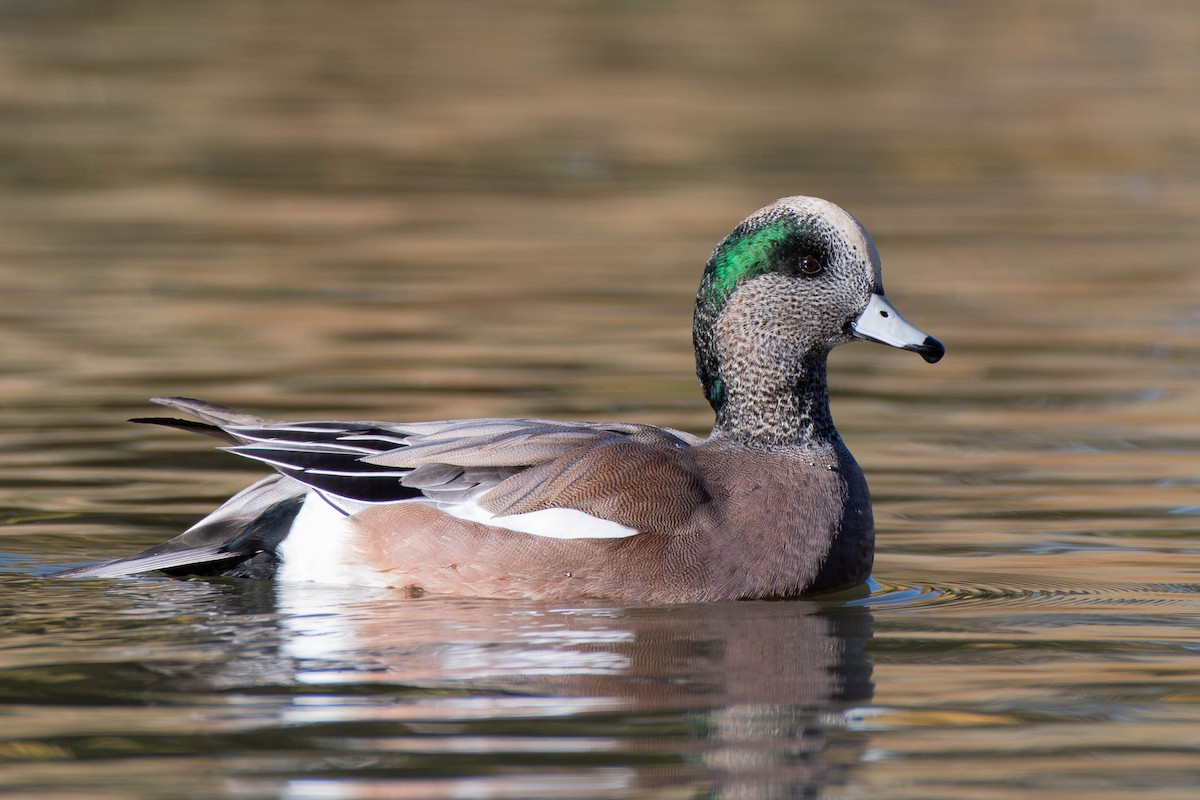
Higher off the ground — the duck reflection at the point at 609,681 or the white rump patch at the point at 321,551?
the white rump patch at the point at 321,551

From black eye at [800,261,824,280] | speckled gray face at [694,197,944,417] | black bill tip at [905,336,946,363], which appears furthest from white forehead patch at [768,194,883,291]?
black bill tip at [905,336,946,363]

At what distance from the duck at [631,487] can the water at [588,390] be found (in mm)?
115

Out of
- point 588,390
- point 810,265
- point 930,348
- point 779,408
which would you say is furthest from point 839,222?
point 588,390

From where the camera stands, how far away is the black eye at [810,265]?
665cm

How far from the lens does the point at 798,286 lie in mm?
6652

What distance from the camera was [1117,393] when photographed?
31.4 feet

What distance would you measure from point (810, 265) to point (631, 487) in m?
0.96

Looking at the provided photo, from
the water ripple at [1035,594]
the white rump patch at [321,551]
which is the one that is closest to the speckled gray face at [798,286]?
the water ripple at [1035,594]

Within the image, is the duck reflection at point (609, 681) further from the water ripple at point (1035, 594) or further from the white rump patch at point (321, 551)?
the water ripple at point (1035, 594)

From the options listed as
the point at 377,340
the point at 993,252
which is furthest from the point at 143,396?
the point at 993,252

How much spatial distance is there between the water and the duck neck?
49 centimetres

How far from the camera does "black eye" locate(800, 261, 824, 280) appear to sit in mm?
6652

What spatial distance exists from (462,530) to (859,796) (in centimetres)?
204

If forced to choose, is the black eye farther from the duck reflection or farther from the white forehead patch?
the duck reflection
